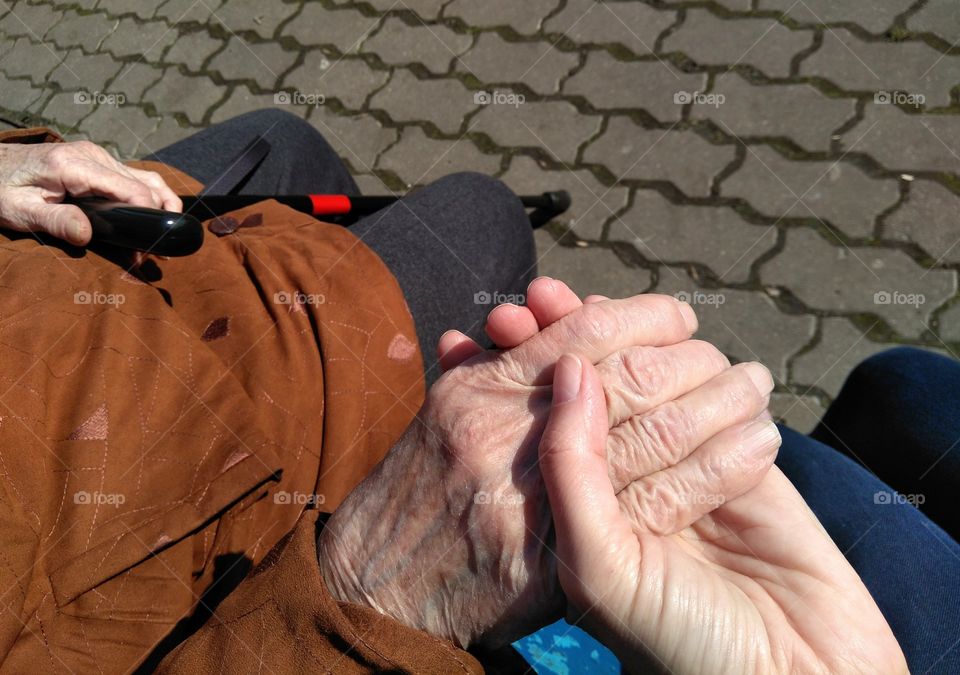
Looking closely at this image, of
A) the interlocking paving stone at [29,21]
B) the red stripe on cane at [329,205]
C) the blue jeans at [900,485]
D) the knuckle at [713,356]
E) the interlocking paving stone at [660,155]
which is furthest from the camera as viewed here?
the interlocking paving stone at [29,21]

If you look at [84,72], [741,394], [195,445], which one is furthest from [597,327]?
[84,72]

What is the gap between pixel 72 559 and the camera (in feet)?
3.78

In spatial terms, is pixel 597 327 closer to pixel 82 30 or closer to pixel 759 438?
pixel 759 438

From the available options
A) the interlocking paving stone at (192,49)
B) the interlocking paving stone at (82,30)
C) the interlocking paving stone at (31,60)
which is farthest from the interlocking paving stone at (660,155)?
the interlocking paving stone at (31,60)

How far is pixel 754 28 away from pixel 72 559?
10.1 ft

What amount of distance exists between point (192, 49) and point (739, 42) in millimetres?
3081

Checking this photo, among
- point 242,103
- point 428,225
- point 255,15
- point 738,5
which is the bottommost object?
point 242,103

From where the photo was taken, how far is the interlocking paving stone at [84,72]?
4203 millimetres

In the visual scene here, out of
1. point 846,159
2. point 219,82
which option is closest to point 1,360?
point 846,159

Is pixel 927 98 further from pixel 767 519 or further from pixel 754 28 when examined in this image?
pixel 767 519

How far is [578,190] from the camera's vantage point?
2.93 metres

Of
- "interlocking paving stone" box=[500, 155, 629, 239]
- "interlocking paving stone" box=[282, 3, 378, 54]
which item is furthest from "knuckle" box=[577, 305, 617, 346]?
"interlocking paving stone" box=[282, 3, 378, 54]

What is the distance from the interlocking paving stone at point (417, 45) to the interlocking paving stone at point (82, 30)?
6.58 feet

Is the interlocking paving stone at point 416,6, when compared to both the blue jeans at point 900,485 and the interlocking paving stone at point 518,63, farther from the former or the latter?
the blue jeans at point 900,485
